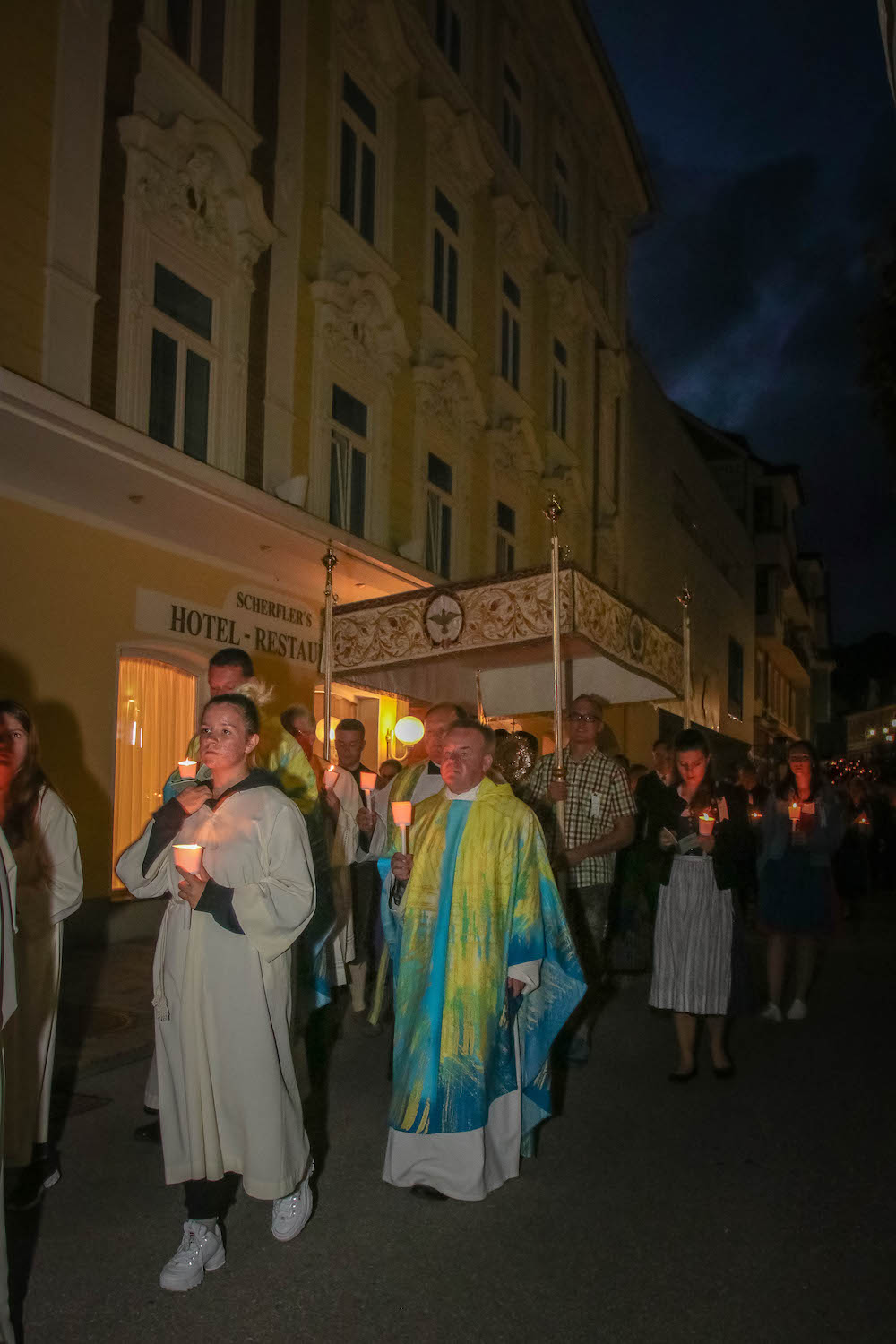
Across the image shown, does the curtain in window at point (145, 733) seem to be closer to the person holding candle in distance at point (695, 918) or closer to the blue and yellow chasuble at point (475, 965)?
the person holding candle in distance at point (695, 918)

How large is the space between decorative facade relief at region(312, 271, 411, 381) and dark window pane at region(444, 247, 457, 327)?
6.44 ft

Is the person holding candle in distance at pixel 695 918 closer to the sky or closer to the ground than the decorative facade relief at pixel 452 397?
closer to the ground

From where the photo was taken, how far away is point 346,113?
14266mm

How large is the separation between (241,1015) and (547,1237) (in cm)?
141

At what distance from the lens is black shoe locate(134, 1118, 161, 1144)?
16.4ft

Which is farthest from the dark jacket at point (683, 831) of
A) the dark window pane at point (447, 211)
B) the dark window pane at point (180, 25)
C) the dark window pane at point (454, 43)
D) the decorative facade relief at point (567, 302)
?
the decorative facade relief at point (567, 302)

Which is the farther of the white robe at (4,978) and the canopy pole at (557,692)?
the canopy pole at (557,692)

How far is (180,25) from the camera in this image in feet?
37.5

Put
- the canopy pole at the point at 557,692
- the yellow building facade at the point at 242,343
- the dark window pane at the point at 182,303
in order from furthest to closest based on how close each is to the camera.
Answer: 1. the dark window pane at the point at 182,303
2. the yellow building facade at the point at 242,343
3. the canopy pole at the point at 557,692

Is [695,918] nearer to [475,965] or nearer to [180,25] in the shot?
[475,965]

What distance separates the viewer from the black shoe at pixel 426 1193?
4.32 metres

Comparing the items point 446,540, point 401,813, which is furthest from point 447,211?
point 401,813

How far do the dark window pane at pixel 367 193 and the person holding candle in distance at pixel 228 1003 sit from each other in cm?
1239

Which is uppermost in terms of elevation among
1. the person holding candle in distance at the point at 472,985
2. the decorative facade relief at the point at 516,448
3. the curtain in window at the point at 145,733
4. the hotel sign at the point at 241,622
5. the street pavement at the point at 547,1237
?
the decorative facade relief at the point at 516,448
